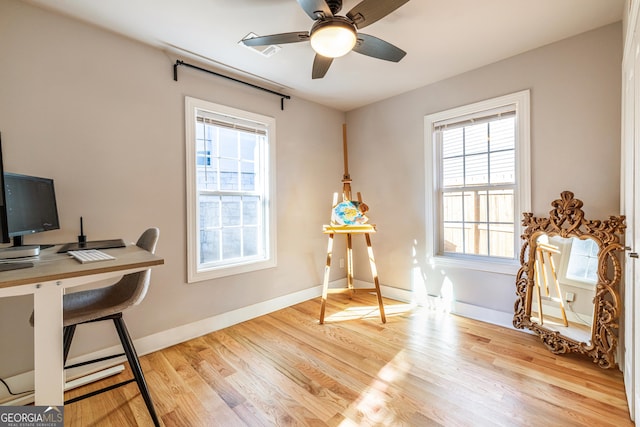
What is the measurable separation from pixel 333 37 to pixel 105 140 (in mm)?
1830

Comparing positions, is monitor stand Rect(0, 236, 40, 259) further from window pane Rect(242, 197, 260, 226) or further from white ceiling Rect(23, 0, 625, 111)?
window pane Rect(242, 197, 260, 226)

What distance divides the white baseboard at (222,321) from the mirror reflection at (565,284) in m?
0.38

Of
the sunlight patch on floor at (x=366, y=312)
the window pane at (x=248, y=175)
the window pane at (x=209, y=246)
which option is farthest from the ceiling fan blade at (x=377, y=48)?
the sunlight patch on floor at (x=366, y=312)

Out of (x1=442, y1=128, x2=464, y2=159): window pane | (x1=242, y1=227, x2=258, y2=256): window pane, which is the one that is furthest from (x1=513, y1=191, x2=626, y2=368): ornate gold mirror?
(x1=242, y1=227, x2=258, y2=256): window pane

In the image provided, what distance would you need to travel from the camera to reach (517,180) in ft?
8.67

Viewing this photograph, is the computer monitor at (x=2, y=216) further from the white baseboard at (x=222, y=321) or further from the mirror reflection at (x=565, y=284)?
the mirror reflection at (x=565, y=284)

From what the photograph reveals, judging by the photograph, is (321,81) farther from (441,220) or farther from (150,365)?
(150,365)

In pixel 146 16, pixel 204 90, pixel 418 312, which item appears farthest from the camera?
pixel 418 312

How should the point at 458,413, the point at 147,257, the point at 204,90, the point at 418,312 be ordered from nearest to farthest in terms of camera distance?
the point at 147,257
the point at 458,413
the point at 204,90
the point at 418,312

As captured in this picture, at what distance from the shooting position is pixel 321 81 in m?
3.07

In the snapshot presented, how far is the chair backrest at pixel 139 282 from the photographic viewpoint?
1558 millimetres

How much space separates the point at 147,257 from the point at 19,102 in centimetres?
150

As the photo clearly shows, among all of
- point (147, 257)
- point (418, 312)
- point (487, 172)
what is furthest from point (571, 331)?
point (147, 257)

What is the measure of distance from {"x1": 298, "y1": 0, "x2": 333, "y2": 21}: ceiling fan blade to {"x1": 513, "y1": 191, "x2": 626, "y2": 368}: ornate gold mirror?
2.21 meters
